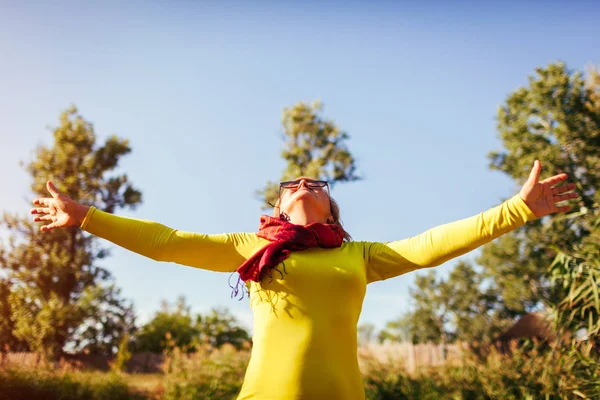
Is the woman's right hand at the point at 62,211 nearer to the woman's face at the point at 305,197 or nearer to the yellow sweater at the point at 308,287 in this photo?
the yellow sweater at the point at 308,287

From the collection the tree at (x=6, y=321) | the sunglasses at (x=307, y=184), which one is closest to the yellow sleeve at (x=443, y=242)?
the sunglasses at (x=307, y=184)

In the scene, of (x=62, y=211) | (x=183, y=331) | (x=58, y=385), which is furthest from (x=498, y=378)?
(x=183, y=331)

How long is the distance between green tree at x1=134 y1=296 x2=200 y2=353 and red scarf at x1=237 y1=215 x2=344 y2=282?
49.4ft

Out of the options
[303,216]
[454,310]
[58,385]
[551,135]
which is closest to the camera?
[303,216]

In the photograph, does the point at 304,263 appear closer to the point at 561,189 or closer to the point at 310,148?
the point at 561,189

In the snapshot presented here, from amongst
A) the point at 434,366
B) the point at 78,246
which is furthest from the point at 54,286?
the point at 434,366

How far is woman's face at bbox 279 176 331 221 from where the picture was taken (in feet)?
7.84

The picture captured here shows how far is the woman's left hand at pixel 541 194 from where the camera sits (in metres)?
1.98

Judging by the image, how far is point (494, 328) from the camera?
96.9 ft

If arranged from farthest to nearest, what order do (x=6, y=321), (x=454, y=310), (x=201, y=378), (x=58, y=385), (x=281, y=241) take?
(x=454, y=310), (x=6, y=321), (x=58, y=385), (x=201, y=378), (x=281, y=241)

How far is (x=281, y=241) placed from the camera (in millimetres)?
2129

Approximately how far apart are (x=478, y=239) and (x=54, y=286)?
17.0 m

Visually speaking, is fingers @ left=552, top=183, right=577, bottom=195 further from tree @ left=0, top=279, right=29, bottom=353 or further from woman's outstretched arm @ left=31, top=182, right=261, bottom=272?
tree @ left=0, top=279, right=29, bottom=353

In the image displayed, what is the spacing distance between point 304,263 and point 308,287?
0.12m
